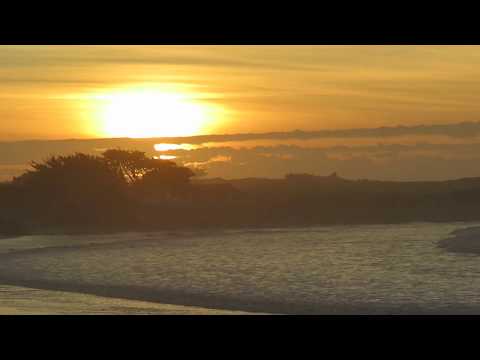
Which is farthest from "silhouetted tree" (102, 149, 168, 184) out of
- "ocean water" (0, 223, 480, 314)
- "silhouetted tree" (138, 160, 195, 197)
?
"ocean water" (0, 223, 480, 314)

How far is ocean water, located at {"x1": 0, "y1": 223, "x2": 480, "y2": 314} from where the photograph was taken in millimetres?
13273

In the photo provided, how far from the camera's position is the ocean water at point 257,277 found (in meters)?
13.3

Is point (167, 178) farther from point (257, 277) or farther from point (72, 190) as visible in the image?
point (257, 277)

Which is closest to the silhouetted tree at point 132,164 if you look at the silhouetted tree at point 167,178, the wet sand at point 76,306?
the silhouetted tree at point 167,178

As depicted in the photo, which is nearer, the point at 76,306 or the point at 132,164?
the point at 76,306

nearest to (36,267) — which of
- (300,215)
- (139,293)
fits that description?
(139,293)

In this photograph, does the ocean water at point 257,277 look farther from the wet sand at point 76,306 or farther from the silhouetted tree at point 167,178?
the silhouetted tree at point 167,178

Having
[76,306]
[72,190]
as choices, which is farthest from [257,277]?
[72,190]

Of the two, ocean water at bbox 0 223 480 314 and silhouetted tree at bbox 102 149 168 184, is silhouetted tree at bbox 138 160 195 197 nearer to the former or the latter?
silhouetted tree at bbox 102 149 168 184

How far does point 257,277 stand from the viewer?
57.0ft

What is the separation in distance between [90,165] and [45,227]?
Result: 657 centimetres

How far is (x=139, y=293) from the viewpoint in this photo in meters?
15.1

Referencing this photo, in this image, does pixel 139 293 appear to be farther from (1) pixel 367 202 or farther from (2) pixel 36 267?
(1) pixel 367 202

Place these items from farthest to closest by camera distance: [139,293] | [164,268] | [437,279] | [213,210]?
[213,210] → [164,268] → [437,279] → [139,293]
